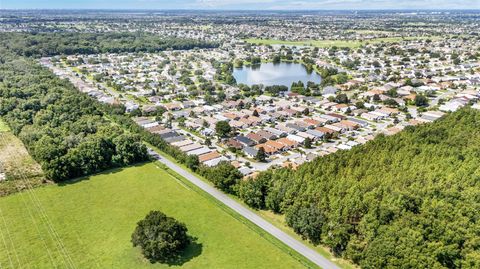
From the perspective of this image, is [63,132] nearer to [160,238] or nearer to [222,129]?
[222,129]

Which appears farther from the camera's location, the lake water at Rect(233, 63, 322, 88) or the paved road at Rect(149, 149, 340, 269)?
the lake water at Rect(233, 63, 322, 88)

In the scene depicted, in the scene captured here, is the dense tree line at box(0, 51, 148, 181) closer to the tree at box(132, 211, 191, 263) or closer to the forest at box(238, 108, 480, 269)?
the tree at box(132, 211, 191, 263)

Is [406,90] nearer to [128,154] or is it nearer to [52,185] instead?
[128,154]

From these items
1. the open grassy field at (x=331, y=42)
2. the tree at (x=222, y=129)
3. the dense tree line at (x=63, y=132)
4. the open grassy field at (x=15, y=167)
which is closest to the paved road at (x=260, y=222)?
the dense tree line at (x=63, y=132)

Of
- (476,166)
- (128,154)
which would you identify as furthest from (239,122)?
(476,166)

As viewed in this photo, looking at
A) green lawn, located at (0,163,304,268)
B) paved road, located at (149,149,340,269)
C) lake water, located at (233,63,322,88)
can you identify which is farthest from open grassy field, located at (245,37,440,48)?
green lawn, located at (0,163,304,268)

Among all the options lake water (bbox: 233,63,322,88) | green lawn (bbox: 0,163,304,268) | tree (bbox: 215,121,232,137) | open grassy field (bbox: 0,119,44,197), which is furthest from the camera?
lake water (bbox: 233,63,322,88)

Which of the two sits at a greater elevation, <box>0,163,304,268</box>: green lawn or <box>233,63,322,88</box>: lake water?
<box>233,63,322,88</box>: lake water
